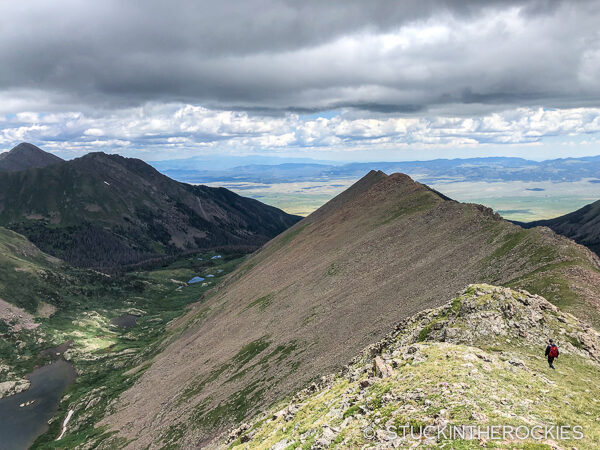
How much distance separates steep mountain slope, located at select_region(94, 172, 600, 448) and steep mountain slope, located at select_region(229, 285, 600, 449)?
15199mm

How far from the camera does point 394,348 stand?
4559 cm

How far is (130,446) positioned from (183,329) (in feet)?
244

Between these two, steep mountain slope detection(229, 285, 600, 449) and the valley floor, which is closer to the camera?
steep mountain slope detection(229, 285, 600, 449)

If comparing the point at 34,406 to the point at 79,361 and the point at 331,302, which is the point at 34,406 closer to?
the point at 79,361

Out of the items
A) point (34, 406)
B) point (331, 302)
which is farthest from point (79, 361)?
point (331, 302)

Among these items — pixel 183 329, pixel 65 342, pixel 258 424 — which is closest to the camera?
pixel 258 424

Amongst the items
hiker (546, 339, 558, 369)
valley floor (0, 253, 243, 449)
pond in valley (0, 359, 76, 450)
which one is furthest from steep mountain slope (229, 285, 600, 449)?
pond in valley (0, 359, 76, 450)

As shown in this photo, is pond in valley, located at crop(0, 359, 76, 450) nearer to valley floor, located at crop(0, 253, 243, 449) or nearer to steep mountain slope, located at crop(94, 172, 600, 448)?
valley floor, located at crop(0, 253, 243, 449)

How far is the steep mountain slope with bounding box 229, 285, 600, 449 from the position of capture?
974 inches

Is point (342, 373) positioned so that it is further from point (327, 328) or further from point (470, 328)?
point (327, 328)

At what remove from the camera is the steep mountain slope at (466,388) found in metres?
24.7

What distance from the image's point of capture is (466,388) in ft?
94.3

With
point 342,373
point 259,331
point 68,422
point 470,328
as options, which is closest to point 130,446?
point 259,331

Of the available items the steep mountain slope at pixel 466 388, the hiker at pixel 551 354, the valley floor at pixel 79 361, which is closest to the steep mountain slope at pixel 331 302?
the valley floor at pixel 79 361
